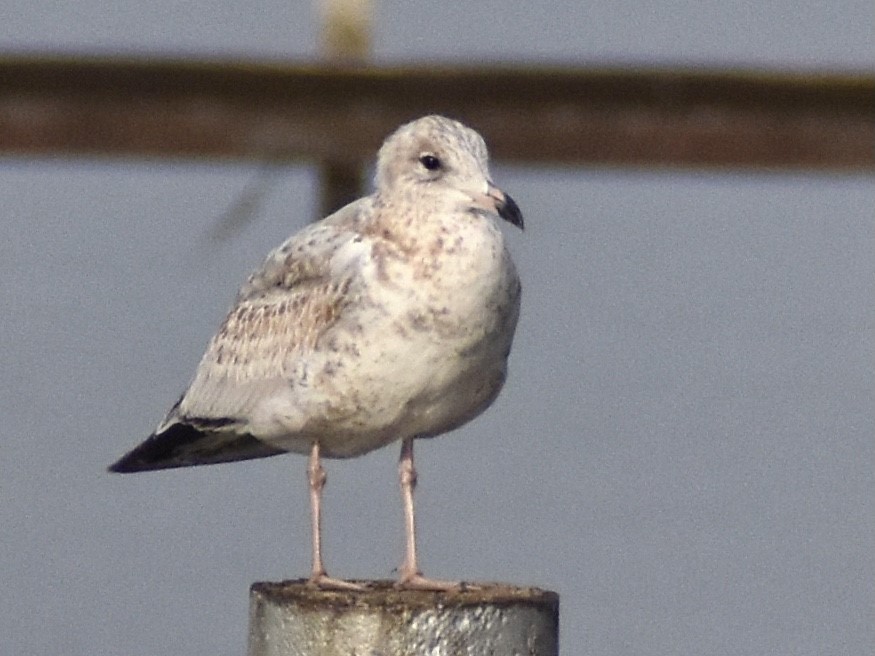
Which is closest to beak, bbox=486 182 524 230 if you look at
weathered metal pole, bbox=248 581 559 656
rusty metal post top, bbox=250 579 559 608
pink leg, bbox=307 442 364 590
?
pink leg, bbox=307 442 364 590

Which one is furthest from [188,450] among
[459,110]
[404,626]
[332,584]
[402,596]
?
[404,626]

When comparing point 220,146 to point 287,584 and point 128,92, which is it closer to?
point 128,92

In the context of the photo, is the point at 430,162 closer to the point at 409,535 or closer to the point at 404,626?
the point at 409,535

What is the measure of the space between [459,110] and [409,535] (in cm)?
250

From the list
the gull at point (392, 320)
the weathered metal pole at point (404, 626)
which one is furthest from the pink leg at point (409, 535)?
the weathered metal pole at point (404, 626)

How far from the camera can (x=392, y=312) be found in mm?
6855

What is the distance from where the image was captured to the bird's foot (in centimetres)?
642

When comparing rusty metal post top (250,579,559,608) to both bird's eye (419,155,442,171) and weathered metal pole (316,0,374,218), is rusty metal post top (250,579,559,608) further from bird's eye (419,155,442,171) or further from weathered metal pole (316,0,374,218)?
weathered metal pole (316,0,374,218)

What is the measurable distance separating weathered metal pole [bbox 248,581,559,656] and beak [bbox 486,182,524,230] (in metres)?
1.24

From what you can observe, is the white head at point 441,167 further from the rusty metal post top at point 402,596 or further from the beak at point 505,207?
the rusty metal post top at point 402,596

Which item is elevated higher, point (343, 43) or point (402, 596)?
point (343, 43)

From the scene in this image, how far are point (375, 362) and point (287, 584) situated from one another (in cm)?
69

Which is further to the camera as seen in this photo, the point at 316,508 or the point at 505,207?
the point at 316,508

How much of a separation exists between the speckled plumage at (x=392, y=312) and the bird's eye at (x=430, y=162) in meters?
0.01
